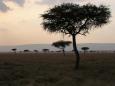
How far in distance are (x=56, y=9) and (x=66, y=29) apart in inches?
107

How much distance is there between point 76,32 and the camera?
4159cm

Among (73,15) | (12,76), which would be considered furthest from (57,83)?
(73,15)

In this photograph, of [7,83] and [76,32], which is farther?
[76,32]

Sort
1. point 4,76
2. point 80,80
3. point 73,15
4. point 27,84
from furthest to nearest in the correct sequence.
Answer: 1. point 73,15
2. point 4,76
3. point 80,80
4. point 27,84

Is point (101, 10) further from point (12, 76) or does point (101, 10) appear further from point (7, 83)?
point (7, 83)

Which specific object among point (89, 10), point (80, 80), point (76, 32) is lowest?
point (80, 80)

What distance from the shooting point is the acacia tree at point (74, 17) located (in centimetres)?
4116

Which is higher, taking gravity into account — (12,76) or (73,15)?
(73,15)

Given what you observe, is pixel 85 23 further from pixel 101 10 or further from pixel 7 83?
pixel 7 83

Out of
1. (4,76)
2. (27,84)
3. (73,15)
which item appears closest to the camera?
(27,84)

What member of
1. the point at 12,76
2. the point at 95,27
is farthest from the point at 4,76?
the point at 95,27

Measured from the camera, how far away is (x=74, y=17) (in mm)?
41156

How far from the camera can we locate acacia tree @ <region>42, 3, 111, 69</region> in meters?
41.2

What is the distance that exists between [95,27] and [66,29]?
12.1ft
